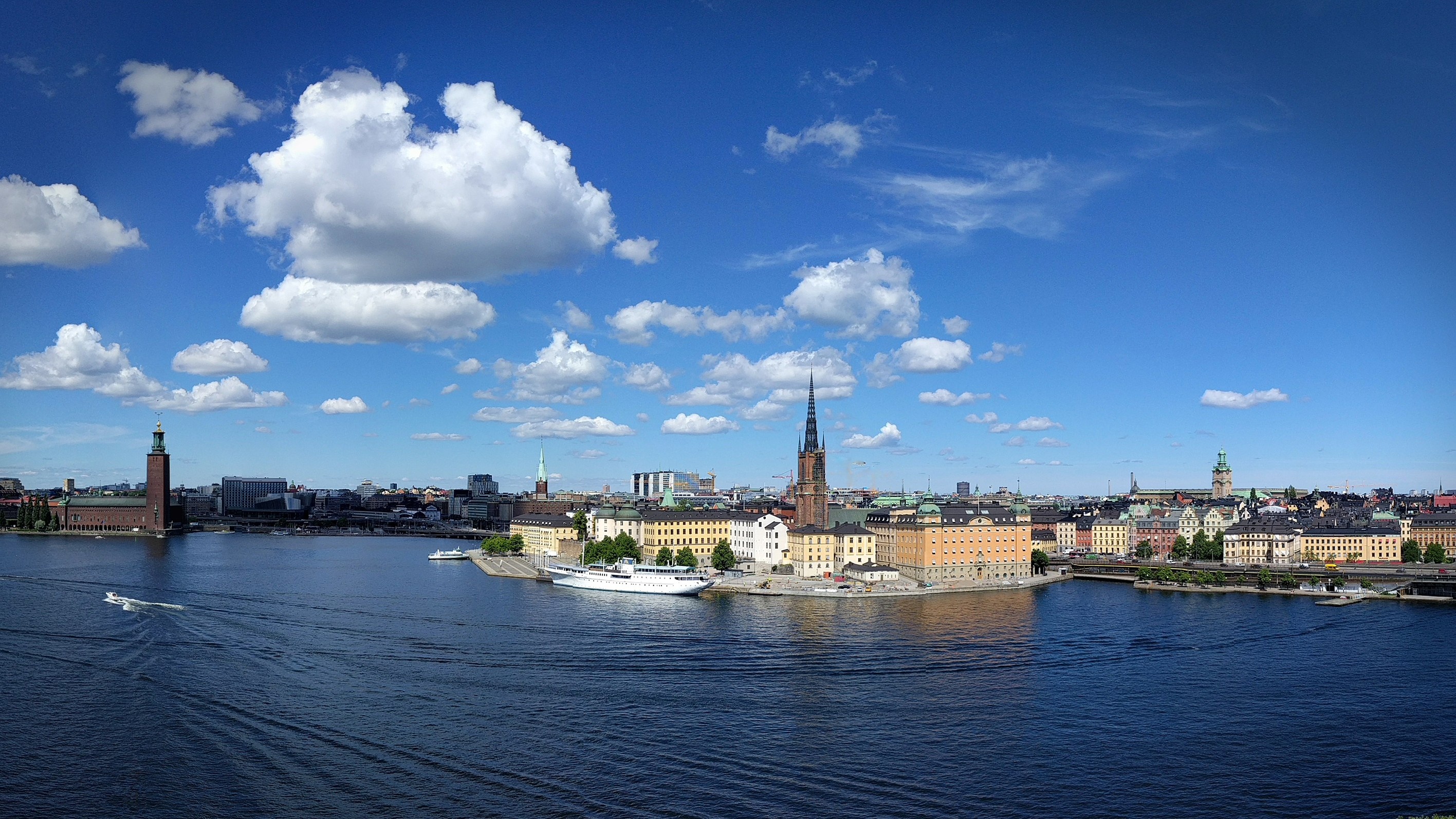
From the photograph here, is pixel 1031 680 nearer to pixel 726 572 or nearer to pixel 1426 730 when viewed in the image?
pixel 1426 730

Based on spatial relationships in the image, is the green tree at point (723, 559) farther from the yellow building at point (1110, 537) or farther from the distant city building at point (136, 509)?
the distant city building at point (136, 509)

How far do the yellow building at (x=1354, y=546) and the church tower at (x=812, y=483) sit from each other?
3635 cm

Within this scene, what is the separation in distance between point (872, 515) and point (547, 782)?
6706cm

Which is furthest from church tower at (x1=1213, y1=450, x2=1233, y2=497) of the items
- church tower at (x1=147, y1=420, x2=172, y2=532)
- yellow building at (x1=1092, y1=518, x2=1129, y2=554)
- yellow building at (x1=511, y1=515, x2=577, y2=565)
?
church tower at (x1=147, y1=420, x2=172, y2=532)

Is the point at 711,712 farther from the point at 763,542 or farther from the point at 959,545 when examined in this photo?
the point at 763,542

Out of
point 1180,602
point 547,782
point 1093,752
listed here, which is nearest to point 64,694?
point 547,782

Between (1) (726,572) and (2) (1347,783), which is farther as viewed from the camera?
(1) (726,572)

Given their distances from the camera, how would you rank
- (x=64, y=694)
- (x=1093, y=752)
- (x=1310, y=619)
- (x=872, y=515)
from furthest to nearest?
1. (x=872, y=515)
2. (x=1310, y=619)
3. (x=64, y=694)
4. (x=1093, y=752)

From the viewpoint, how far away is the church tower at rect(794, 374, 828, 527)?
3861 inches

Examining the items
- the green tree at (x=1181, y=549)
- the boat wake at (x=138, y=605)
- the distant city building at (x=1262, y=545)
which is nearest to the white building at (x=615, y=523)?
the boat wake at (x=138, y=605)

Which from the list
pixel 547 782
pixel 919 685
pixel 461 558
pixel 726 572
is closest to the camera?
pixel 547 782

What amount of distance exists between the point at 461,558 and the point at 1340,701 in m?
85.0

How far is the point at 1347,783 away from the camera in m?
26.6

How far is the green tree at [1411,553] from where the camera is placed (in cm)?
8688
